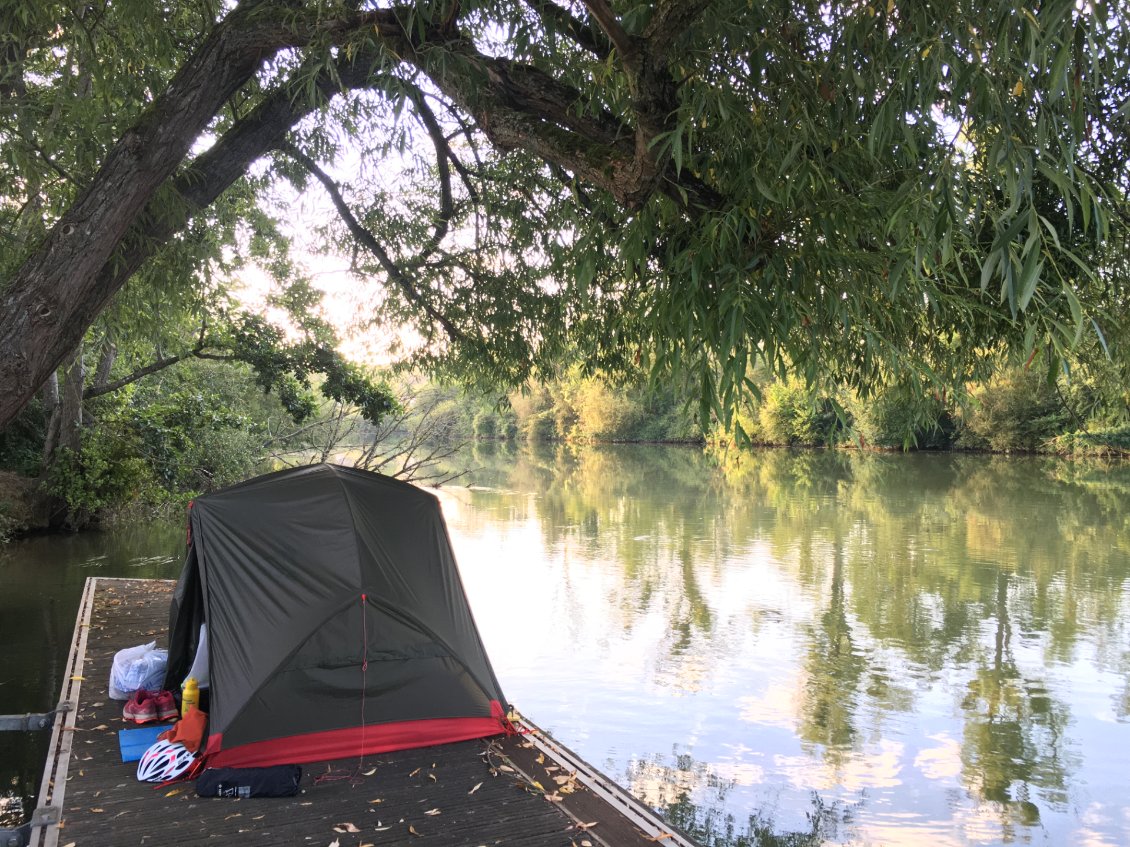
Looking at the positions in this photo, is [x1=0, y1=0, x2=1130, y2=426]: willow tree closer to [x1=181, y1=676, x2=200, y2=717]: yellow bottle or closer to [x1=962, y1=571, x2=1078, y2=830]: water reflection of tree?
[x1=181, y1=676, x2=200, y2=717]: yellow bottle

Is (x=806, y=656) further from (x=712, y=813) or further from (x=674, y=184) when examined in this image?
(x=674, y=184)

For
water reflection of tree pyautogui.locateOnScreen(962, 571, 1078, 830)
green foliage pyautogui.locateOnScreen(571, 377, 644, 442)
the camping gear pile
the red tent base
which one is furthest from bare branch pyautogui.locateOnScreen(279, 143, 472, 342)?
green foliage pyautogui.locateOnScreen(571, 377, 644, 442)

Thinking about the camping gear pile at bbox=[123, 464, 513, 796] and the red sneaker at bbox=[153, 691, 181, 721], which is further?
the red sneaker at bbox=[153, 691, 181, 721]

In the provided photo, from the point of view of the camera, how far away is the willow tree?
6.99 feet

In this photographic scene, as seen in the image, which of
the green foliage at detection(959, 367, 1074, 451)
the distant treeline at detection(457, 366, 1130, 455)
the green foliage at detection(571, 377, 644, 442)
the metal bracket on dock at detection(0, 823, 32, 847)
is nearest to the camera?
the distant treeline at detection(457, 366, 1130, 455)

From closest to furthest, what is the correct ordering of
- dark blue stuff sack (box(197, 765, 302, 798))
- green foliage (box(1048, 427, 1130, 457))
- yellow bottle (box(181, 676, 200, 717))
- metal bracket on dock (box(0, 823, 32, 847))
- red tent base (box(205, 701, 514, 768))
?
metal bracket on dock (box(0, 823, 32, 847)), dark blue stuff sack (box(197, 765, 302, 798)), red tent base (box(205, 701, 514, 768)), yellow bottle (box(181, 676, 200, 717)), green foliage (box(1048, 427, 1130, 457))

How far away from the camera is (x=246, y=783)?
4031 mm

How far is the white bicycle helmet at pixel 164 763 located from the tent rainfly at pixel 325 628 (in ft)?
0.44

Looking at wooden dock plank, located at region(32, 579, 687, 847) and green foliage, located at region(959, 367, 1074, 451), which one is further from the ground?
green foliage, located at region(959, 367, 1074, 451)

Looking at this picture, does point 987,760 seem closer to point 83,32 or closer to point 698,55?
point 698,55

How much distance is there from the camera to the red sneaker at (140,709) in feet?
15.9

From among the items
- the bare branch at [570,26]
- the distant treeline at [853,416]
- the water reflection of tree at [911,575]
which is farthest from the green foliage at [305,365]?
the bare branch at [570,26]

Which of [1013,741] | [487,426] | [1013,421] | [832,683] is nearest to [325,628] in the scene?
[832,683]

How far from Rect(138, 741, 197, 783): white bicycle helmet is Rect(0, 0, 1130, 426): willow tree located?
1953 mm
